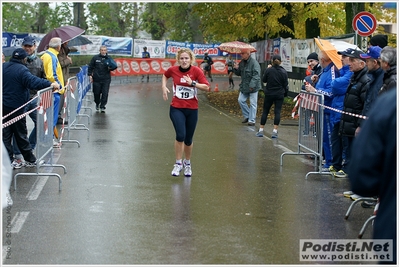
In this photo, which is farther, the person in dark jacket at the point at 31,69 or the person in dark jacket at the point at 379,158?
the person in dark jacket at the point at 31,69

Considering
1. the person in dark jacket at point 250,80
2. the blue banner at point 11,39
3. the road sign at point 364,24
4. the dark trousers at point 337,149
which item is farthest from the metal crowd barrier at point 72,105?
the blue banner at point 11,39

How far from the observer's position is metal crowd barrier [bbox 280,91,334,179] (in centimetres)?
1074

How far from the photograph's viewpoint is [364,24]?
55.1 feet

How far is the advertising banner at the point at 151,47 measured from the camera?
43.8 meters

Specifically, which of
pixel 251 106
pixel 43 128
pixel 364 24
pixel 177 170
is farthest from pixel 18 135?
pixel 364 24

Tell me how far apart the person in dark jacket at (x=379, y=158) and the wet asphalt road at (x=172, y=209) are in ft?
8.56

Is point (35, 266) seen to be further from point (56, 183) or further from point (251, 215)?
point (56, 183)

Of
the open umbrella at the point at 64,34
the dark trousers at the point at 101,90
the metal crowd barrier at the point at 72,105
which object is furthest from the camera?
the dark trousers at the point at 101,90

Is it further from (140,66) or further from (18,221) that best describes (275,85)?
(140,66)

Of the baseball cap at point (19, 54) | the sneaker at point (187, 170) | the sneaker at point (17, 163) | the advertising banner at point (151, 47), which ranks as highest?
the baseball cap at point (19, 54)

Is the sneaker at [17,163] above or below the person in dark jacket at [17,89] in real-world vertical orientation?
below

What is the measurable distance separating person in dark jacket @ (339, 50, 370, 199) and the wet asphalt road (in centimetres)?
80

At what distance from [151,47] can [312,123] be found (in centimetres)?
3416

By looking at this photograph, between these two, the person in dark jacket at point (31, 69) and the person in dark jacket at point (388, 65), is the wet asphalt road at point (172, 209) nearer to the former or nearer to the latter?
the person in dark jacket at point (31, 69)
